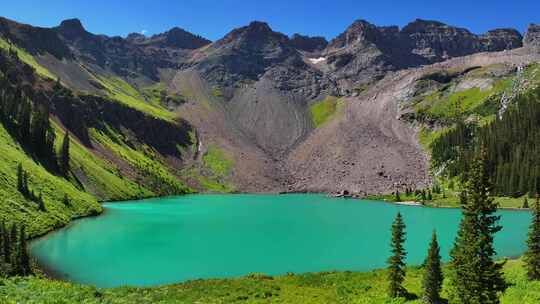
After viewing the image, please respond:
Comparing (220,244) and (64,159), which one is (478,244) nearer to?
(220,244)

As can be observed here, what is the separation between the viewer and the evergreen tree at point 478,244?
22.1 m

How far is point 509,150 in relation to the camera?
171375mm

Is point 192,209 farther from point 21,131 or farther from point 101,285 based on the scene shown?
point 101,285

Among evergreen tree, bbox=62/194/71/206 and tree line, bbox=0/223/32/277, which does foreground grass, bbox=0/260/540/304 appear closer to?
tree line, bbox=0/223/32/277

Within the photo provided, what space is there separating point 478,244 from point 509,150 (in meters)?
169

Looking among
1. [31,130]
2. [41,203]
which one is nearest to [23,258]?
[41,203]

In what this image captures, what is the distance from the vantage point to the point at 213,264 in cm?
5706

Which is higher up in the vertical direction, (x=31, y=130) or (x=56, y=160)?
(x=31, y=130)

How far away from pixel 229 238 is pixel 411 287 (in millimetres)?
41931

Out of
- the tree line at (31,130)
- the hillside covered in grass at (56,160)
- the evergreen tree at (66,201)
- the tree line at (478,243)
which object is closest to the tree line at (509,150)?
the hillside covered in grass at (56,160)

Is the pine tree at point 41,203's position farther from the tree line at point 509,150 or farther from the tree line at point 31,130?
the tree line at point 509,150

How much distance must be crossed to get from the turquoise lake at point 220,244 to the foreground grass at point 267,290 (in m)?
7.87

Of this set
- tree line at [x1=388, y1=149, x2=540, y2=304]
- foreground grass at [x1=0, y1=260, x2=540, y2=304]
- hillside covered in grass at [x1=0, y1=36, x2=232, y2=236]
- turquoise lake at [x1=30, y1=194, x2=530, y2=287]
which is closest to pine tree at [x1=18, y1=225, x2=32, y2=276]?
turquoise lake at [x1=30, y1=194, x2=530, y2=287]

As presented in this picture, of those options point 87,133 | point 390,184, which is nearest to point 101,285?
point 87,133
